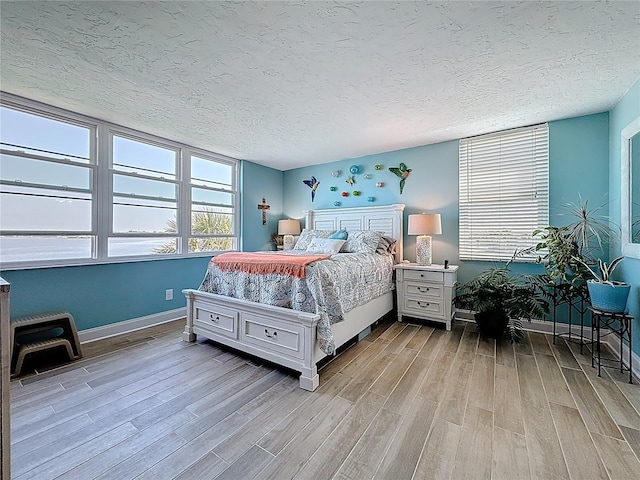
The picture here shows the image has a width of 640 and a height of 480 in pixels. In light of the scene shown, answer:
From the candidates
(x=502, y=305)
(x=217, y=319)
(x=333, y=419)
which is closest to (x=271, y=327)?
(x=217, y=319)

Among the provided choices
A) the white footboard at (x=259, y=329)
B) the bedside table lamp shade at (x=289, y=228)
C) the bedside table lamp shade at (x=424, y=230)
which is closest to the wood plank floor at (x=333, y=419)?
the white footboard at (x=259, y=329)

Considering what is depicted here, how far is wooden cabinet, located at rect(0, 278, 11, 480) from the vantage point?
923 millimetres

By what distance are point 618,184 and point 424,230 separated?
5.74 ft

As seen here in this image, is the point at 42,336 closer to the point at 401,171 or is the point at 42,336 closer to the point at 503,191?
the point at 401,171

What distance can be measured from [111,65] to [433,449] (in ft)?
10.5

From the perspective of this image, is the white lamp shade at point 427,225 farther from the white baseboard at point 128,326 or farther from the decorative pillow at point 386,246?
the white baseboard at point 128,326

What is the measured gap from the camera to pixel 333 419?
1.65 metres

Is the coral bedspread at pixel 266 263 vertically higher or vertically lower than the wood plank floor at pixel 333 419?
higher

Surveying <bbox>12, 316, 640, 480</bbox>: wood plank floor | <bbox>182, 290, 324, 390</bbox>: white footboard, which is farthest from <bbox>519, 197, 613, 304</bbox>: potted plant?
<bbox>182, 290, 324, 390</bbox>: white footboard

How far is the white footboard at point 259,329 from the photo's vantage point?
2023 millimetres

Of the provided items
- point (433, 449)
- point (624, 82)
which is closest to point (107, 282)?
point (433, 449)

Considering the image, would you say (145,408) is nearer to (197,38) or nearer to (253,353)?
(253,353)

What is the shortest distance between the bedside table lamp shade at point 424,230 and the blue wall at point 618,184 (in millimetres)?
1566

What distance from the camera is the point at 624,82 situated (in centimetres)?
223
